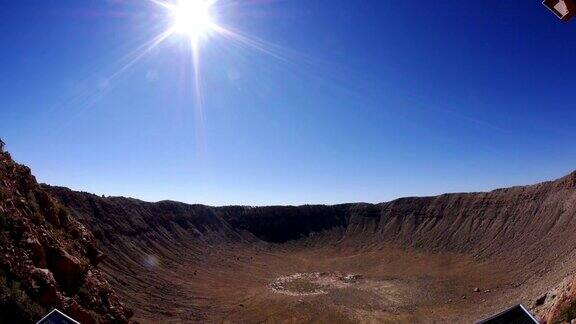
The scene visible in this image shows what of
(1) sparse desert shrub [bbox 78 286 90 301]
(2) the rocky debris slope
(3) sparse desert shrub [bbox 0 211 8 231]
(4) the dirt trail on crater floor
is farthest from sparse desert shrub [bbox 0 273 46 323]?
(4) the dirt trail on crater floor

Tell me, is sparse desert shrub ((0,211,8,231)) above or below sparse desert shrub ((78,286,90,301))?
above

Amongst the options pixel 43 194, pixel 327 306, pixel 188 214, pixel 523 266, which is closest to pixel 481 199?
pixel 523 266

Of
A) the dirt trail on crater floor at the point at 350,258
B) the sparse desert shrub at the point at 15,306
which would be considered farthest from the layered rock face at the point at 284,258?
the dirt trail on crater floor at the point at 350,258

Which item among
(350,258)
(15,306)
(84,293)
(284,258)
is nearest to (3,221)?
(15,306)

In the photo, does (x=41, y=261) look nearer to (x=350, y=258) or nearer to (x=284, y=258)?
(x=350, y=258)

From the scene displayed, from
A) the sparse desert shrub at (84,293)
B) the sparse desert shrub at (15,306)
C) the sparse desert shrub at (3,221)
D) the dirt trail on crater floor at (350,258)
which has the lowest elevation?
the sparse desert shrub at (15,306)

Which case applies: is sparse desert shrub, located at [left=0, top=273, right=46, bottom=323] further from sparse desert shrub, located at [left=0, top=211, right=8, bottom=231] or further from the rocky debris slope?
sparse desert shrub, located at [left=0, top=211, right=8, bottom=231]

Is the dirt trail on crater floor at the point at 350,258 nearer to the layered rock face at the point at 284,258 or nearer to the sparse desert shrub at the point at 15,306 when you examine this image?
the layered rock face at the point at 284,258
